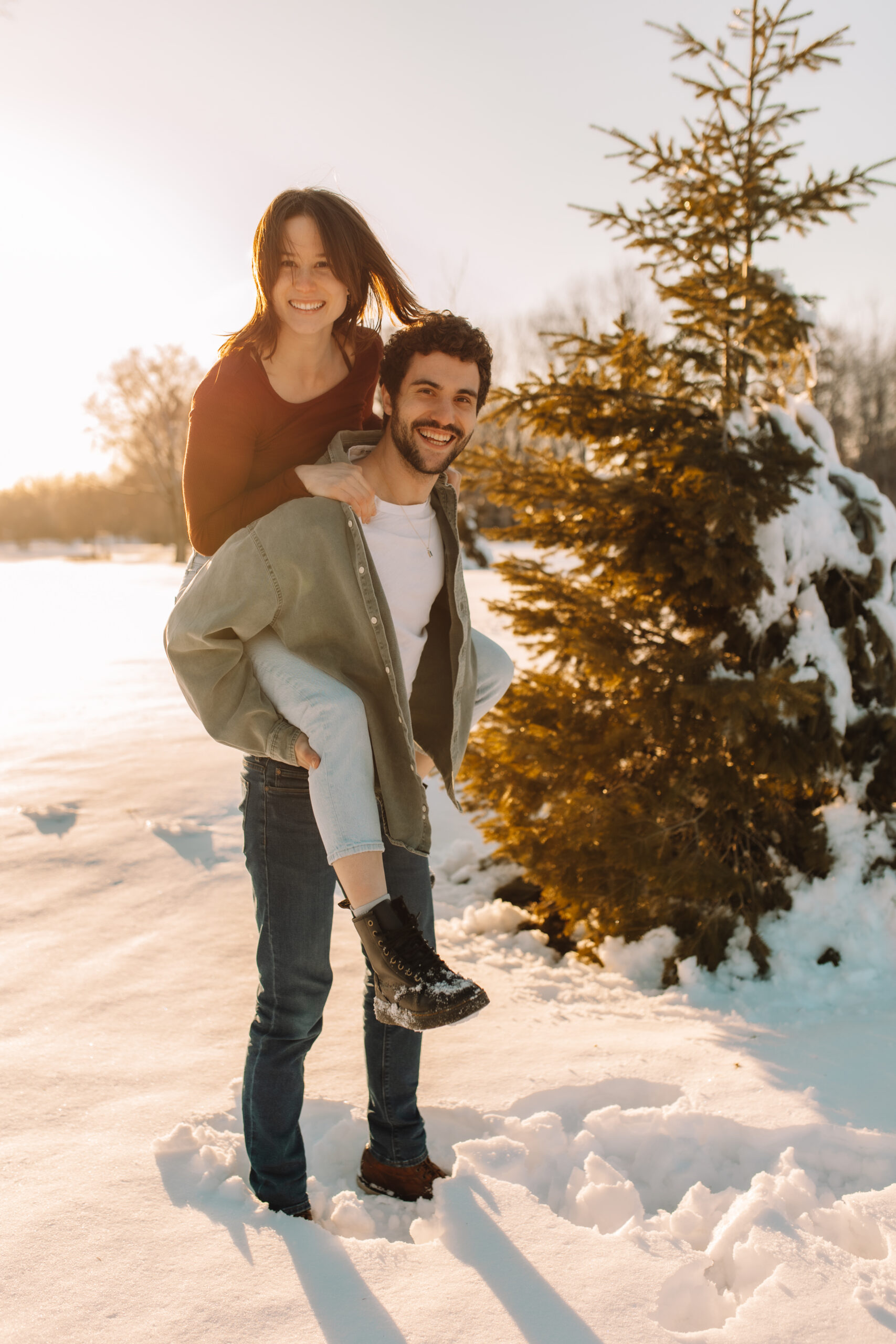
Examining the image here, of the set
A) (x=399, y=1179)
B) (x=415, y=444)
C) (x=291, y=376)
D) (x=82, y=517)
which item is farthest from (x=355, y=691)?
(x=82, y=517)

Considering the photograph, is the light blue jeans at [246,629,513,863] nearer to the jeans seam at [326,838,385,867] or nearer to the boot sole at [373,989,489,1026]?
the jeans seam at [326,838,385,867]

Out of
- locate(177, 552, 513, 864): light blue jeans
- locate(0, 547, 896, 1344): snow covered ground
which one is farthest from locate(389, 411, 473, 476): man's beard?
locate(0, 547, 896, 1344): snow covered ground

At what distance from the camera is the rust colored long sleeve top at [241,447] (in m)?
2.36

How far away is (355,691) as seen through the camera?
7.55ft

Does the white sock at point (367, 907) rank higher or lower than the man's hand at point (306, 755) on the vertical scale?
lower

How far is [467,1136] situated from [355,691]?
149 cm

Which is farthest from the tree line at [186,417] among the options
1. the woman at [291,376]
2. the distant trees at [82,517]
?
the woman at [291,376]

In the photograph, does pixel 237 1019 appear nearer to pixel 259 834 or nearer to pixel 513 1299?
pixel 259 834

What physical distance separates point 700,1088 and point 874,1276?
859 mm

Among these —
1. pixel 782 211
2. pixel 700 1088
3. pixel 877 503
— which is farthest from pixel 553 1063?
pixel 782 211

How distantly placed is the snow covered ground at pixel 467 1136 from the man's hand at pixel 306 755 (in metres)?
1.12

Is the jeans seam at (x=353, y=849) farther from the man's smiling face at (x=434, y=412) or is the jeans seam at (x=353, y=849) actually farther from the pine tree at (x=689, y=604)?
the pine tree at (x=689, y=604)

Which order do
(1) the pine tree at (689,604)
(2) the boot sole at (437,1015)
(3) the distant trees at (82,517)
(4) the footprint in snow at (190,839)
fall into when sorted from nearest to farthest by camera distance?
(2) the boot sole at (437,1015)
(1) the pine tree at (689,604)
(4) the footprint in snow at (190,839)
(3) the distant trees at (82,517)

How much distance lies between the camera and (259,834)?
2299 mm
